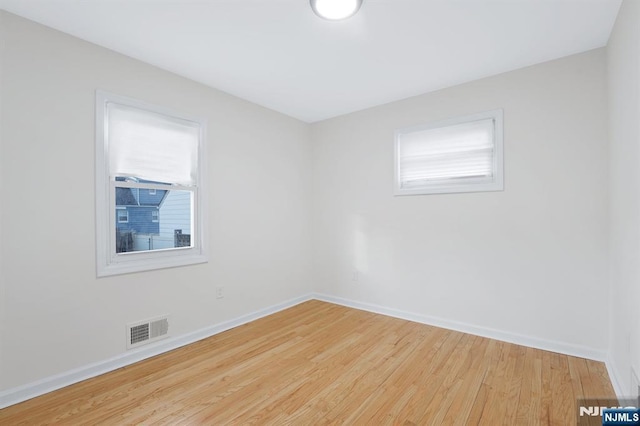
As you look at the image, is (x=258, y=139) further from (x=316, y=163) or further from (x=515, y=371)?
(x=515, y=371)

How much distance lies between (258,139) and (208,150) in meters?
0.75

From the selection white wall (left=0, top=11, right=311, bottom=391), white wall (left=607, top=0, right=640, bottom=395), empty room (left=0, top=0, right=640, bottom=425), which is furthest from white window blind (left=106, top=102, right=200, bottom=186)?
white wall (left=607, top=0, right=640, bottom=395)

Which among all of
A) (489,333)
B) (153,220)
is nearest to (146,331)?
(153,220)

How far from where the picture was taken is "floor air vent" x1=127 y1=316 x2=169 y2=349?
8.43ft

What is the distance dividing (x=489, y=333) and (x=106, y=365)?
11.7ft

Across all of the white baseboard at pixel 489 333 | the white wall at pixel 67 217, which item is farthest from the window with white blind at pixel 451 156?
the white wall at pixel 67 217

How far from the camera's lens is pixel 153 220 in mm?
2840

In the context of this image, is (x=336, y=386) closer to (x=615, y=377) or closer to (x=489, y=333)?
(x=489, y=333)

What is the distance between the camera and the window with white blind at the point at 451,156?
3029 millimetres

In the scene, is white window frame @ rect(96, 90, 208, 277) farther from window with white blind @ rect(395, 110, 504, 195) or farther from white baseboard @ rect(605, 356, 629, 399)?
white baseboard @ rect(605, 356, 629, 399)

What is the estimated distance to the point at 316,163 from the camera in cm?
454

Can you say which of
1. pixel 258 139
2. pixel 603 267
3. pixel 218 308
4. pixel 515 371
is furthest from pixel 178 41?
pixel 603 267

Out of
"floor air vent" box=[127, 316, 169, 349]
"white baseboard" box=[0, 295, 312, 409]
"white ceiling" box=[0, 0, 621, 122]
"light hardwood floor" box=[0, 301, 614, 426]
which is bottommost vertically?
"light hardwood floor" box=[0, 301, 614, 426]

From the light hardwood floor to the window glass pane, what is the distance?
3.46 feet
